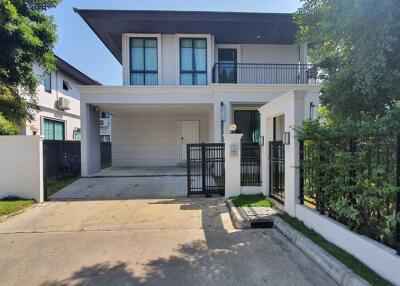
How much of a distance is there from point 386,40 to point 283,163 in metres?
3.50

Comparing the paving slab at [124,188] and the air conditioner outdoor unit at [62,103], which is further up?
the air conditioner outdoor unit at [62,103]

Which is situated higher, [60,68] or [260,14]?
[260,14]

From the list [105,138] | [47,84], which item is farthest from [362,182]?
[105,138]

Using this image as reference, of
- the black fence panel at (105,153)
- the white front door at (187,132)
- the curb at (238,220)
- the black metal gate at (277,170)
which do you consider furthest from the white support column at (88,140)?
the black metal gate at (277,170)

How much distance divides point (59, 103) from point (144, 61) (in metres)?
6.48

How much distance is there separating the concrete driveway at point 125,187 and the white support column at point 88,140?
1.84ft

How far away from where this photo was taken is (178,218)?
22.3 feet

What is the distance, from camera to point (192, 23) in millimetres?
13336

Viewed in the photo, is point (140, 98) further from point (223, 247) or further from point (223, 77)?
point (223, 247)

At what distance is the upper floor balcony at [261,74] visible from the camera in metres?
14.6

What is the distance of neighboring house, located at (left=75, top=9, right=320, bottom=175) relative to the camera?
12.5 metres

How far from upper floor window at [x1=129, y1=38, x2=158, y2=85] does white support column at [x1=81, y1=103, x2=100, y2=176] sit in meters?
2.55

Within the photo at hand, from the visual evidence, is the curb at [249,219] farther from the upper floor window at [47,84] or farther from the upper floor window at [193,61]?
the upper floor window at [47,84]

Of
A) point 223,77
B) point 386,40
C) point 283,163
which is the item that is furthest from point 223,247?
point 223,77
